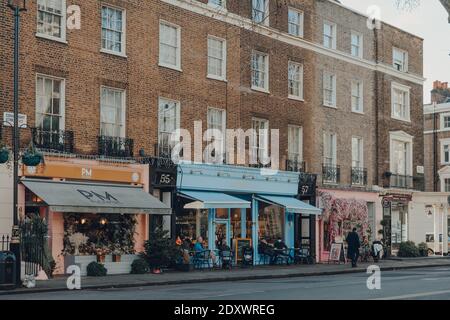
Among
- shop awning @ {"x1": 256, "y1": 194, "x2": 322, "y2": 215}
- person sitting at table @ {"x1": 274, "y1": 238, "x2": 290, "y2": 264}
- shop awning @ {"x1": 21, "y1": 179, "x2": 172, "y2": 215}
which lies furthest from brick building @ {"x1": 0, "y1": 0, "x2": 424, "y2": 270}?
person sitting at table @ {"x1": 274, "y1": 238, "x2": 290, "y2": 264}

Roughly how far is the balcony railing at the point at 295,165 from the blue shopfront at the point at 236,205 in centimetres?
32

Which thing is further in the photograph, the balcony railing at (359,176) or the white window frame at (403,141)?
→ the white window frame at (403,141)

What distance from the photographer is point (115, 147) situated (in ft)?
96.3

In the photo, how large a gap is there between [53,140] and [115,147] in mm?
2785

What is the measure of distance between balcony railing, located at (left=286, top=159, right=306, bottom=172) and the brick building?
5 cm

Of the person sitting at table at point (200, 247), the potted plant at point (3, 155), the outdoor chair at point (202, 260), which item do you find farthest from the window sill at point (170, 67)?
the potted plant at point (3, 155)

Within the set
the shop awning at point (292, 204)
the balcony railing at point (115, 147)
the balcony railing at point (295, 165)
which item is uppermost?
the balcony railing at point (115, 147)

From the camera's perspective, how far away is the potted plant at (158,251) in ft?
95.8

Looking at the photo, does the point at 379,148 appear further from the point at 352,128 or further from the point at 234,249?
the point at 234,249

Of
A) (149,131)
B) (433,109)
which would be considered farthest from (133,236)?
(433,109)

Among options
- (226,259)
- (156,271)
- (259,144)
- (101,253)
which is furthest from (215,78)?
(101,253)

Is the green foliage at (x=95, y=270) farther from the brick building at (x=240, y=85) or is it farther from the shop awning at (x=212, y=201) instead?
the shop awning at (x=212, y=201)

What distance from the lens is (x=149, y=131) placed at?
30.8 m

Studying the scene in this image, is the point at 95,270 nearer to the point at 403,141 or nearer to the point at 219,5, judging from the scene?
the point at 219,5
